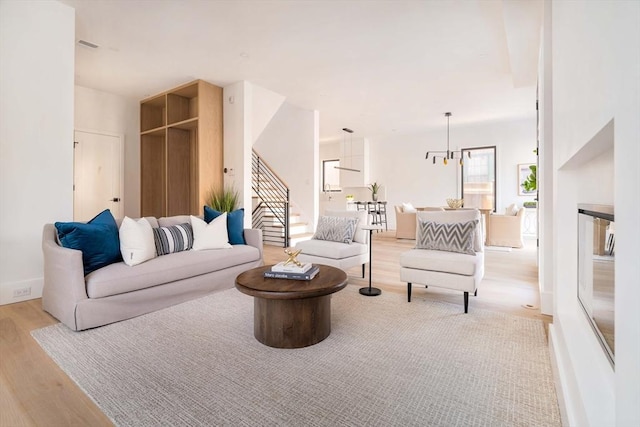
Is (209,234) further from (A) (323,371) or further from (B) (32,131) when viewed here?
(A) (323,371)

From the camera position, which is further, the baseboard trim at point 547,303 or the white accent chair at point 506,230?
the white accent chair at point 506,230

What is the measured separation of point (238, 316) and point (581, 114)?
8.54 ft

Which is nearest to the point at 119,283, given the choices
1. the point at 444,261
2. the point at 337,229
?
the point at 337,229

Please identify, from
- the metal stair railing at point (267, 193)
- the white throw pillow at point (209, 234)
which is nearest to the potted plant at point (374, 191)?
the metal stair railing at point (267, 193)

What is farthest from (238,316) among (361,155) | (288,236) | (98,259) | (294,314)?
(361,155)

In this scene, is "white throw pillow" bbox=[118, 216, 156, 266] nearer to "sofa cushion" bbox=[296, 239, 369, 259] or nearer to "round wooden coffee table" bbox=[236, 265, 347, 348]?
"round wooden coffee table" bbox=[236, 265, 347, 348]

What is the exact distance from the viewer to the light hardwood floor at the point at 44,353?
1.56 m

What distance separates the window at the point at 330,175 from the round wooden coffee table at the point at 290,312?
9491mm

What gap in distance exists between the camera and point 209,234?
3648 mm

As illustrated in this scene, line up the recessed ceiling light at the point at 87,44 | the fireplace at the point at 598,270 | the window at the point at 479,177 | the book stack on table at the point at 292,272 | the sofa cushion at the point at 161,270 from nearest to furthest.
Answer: the fireplace at the point at 598,270
the book stack on table at the point at 292,272
the sofa cushion at the point at 161,270
the recessed ceiling light at the point at 87,44
the window at the point at 479,177

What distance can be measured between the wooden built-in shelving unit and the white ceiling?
0.35 m

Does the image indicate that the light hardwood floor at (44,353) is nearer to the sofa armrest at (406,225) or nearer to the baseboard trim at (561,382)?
the baseboard trim at (561,382)

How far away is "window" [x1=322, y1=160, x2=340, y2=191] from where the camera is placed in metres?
11.8

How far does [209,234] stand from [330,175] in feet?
28.6
